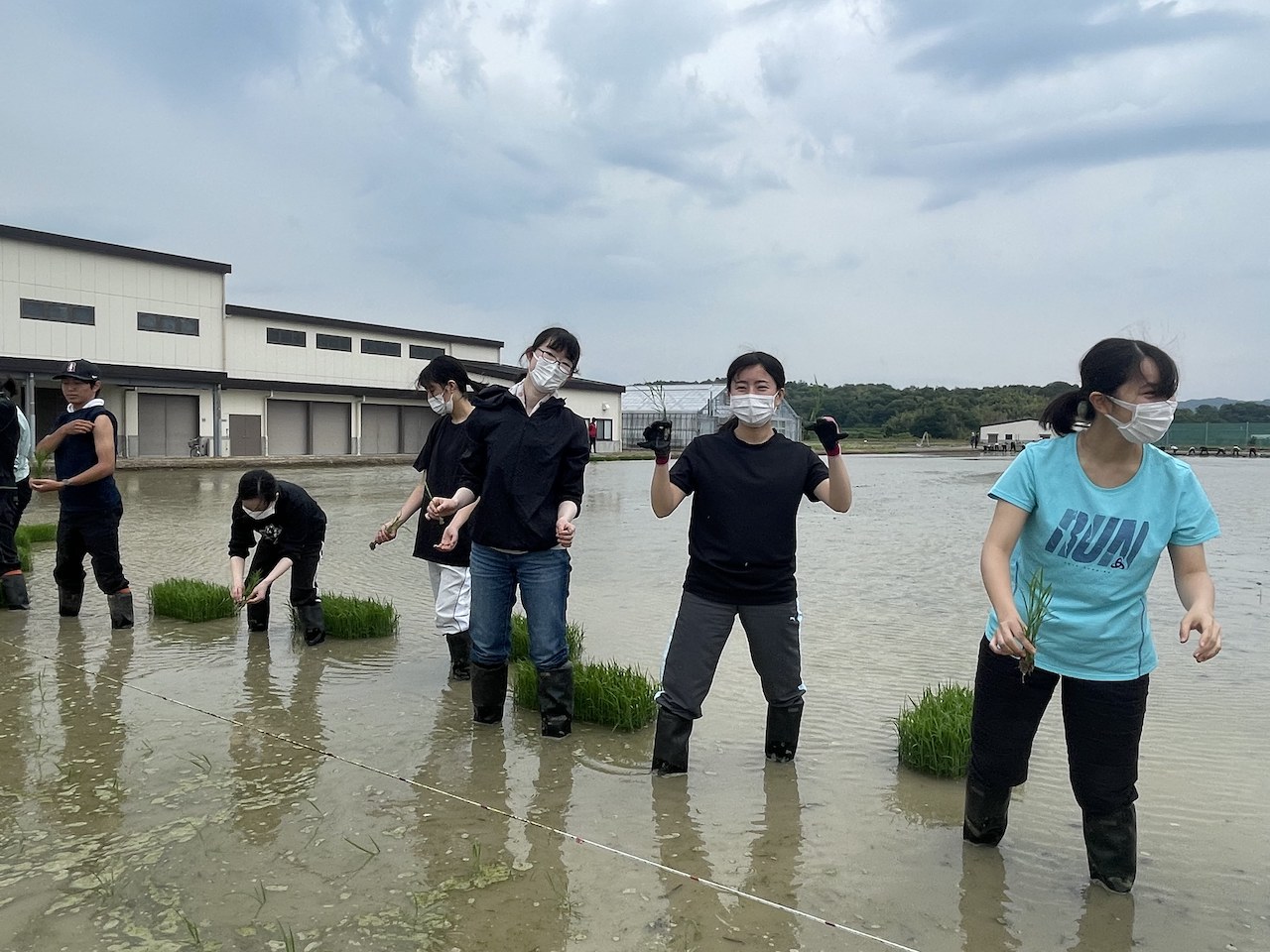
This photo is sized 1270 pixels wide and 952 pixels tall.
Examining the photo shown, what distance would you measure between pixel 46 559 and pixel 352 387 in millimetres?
33724

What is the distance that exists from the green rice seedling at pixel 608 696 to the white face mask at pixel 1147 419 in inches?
105

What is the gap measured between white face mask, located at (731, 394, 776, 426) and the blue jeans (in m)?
1.16

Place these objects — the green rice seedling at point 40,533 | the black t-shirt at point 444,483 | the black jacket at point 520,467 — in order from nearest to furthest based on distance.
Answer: the black jacket at point 520,467, the black t-shirt at point 444,483, the green rice seedling at point 40,533

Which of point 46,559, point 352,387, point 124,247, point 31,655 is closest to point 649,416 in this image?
point 352,387

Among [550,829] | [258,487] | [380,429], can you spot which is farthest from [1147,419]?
[380,429]

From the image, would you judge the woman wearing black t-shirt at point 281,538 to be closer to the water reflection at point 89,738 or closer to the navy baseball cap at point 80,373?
the water reflection at point 89,738

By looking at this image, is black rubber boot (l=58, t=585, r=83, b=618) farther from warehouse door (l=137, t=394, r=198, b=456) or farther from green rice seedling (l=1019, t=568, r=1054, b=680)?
warehouse door (l=137, t=394, r=198, b=456)

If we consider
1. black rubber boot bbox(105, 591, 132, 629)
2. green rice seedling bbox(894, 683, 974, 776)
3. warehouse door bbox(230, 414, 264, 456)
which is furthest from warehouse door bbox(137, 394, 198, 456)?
green rice seedling bbox(894, 683, 974, 776)

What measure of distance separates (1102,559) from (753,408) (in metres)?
1.45

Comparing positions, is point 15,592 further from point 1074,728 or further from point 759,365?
point 1074,728

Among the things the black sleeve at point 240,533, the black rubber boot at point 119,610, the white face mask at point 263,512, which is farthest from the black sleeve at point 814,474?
the black rubber boot at point 119,610

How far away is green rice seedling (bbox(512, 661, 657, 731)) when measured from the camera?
4.85 metres

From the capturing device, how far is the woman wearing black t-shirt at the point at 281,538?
6324mm

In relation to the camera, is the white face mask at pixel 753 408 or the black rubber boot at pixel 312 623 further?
the black rubber boot at pixel 312 623
